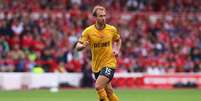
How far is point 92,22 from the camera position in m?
30.1

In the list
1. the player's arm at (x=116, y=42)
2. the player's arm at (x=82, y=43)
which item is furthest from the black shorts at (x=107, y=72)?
the player's arm at (x=82, y=43)

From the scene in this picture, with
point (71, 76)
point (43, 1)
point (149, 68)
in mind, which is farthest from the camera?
point (43, 1)

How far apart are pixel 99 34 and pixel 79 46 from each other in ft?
2.47

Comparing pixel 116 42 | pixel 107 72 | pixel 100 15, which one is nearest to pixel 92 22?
pixel 116 42

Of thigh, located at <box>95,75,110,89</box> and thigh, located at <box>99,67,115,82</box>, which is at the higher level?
thigh, located at <box>99,67,115,82</box>

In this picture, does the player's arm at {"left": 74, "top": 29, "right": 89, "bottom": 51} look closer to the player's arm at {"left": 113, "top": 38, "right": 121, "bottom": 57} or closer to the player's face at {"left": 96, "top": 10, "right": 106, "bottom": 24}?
the player's face at {"left": 96, "top": 10, "right": 106, "bottom": 24}

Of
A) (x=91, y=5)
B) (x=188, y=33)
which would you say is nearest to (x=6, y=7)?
(x=91, y=5)

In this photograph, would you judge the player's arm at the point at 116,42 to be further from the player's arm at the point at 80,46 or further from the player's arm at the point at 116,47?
the player's arm at the point at 80,46

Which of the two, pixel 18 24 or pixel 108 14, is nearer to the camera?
pixel 18 24

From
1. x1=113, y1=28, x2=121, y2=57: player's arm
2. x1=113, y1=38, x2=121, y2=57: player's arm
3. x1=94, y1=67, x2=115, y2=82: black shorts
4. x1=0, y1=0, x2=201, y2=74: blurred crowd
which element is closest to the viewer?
x1=94, y1=67, x2=115, y2=82: black shorts

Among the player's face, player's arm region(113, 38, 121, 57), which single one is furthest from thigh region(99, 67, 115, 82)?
the player's face

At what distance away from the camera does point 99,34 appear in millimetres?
12906

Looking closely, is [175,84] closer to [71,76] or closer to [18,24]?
[71,76]

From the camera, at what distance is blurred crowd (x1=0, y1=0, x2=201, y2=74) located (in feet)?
88.6
